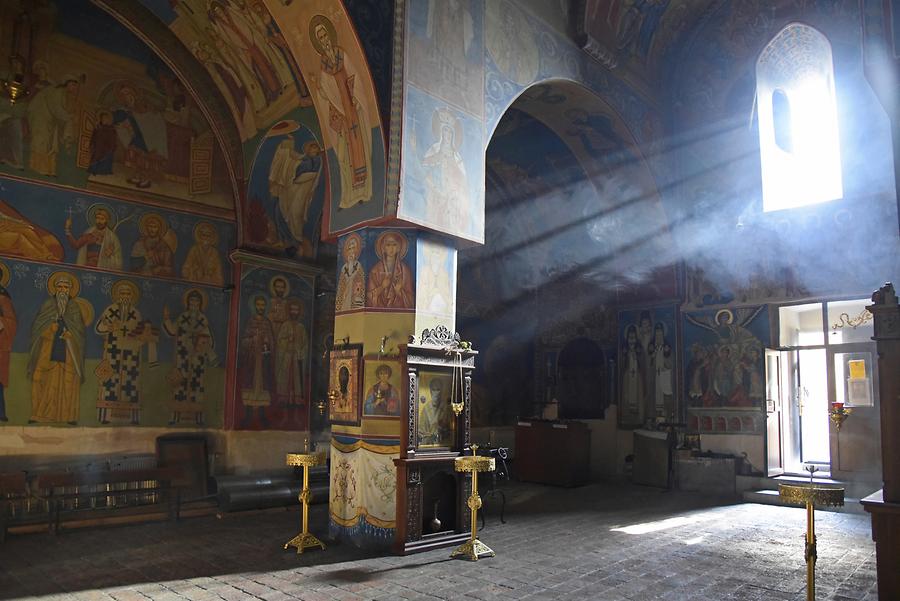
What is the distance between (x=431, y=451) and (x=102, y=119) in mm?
6828

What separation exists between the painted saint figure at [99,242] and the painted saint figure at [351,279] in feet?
12.4

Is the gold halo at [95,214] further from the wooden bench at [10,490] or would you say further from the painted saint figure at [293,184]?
the wooden bench at [10,490]

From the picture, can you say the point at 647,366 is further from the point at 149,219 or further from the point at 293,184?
the point at 149,219

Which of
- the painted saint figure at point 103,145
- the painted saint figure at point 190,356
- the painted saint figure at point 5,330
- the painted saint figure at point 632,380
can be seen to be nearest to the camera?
the painted saint figure at point 5,330

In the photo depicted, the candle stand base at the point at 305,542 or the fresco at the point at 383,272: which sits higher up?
the fresco at the point at 383,272

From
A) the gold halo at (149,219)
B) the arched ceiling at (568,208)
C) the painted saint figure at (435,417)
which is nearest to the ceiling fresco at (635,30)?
the arched ceiling at (568,208)

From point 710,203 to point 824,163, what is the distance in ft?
6.48

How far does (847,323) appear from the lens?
36.7ft

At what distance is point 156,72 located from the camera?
404 inches

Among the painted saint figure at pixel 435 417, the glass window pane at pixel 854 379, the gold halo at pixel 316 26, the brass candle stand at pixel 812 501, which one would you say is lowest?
the brass candle stand at pixel 812 501

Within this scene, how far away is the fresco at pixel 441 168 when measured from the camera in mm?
7789

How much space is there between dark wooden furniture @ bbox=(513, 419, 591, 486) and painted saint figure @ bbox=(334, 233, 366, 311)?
243 inches

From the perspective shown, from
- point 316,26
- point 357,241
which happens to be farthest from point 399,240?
point 316,26

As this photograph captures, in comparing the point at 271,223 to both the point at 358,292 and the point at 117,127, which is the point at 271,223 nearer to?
the point at 117,127
